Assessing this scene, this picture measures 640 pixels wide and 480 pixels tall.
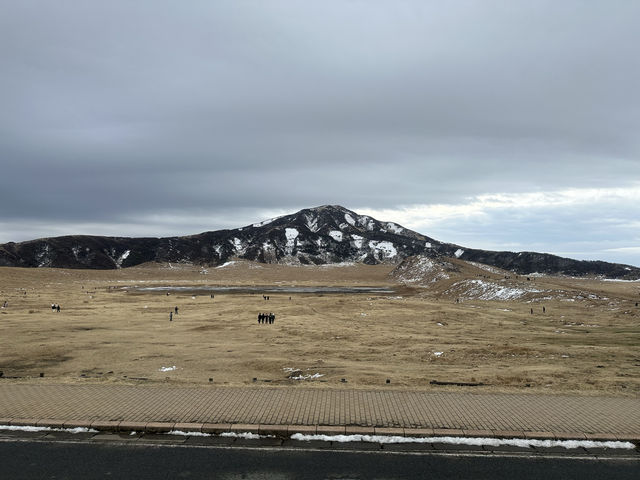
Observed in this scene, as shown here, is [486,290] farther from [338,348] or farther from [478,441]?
[478,441]

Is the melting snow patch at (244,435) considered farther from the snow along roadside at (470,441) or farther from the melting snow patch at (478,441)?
the melting snow patch at (478,441)

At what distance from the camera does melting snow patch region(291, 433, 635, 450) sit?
10.3 meters

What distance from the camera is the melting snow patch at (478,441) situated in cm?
1029

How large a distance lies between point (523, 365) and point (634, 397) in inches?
271

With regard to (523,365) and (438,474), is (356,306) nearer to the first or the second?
(523,365)

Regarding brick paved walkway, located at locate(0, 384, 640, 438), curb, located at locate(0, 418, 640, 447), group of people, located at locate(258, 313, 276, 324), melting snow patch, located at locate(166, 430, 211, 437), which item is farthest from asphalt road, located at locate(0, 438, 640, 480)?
group of people, located at locate(258, 313, 276, 324)

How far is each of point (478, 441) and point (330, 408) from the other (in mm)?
4007

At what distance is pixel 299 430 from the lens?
35.4ft

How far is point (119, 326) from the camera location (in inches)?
1403

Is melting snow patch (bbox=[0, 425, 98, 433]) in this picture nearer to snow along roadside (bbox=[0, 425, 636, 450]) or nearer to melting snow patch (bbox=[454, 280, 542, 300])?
snow along roadside (bbox=[0, 425, 636, 450])

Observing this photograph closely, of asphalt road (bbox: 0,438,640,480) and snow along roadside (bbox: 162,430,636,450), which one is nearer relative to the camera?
asphalt road (bbox: 0,438,640,480)

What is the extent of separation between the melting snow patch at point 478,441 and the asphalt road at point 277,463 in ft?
1.37

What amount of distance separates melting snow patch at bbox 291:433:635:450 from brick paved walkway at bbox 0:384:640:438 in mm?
443

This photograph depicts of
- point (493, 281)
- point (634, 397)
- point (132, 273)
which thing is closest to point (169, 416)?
point (634, 397)
